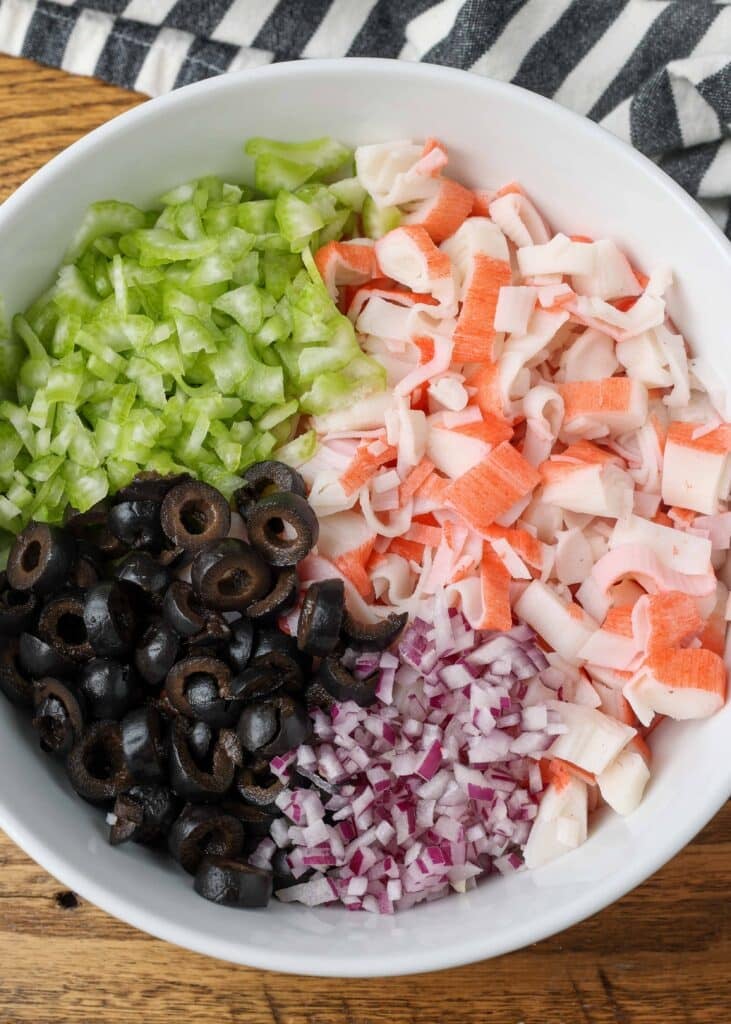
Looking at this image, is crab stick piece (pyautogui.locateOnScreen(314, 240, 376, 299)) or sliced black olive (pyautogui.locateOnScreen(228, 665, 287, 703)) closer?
sliced black olive (pyautogui.locateOnScreen(228, 665, 287, 703))

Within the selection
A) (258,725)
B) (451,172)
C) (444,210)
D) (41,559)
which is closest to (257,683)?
(258,725)

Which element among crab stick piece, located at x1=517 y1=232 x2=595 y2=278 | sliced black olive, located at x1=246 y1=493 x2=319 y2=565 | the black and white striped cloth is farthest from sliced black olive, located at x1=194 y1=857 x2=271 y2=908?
the black and white striped cloth

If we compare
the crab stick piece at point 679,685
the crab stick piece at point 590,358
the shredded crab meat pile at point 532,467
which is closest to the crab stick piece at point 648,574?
the shredded crab meat pile at point 532,467

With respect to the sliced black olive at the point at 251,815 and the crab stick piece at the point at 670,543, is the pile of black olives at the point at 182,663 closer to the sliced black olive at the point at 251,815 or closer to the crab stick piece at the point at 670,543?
the sliced black olive at the point at 251,815

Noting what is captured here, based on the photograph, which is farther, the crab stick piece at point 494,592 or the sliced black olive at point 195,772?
the crab stick piece at point 494,592

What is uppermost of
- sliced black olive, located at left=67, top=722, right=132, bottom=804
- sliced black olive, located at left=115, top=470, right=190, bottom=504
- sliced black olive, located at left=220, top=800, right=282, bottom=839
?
sliced black olive, located at left=115, top=470, right=190, bottom=504

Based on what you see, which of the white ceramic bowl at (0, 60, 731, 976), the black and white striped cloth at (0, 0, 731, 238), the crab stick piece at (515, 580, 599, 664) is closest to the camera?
the white ceramic bowl at (0, 60, 731, 976)

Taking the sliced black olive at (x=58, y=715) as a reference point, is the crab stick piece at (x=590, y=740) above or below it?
below

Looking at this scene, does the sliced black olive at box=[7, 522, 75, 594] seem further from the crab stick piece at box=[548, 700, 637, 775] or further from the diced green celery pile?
the crab stick piece at box=[548, 700, 637, 775]
